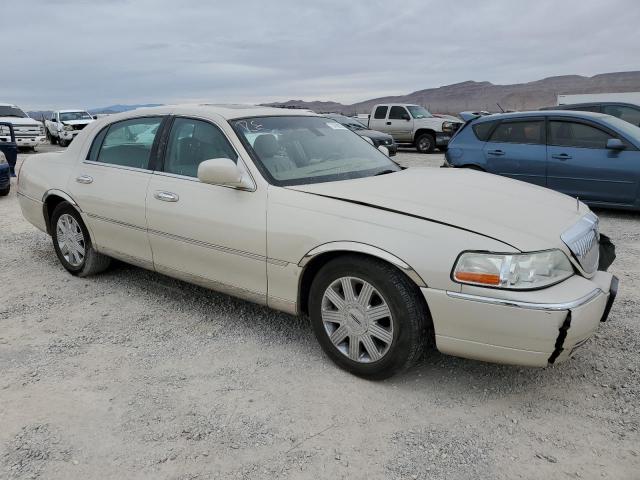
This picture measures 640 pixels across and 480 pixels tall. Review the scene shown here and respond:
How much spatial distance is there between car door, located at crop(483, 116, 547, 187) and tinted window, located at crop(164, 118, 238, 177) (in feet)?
17.1

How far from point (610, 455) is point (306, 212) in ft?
6.38

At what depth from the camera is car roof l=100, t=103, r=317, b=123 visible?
13.0ft

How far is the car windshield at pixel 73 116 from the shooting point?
2589 centimetres

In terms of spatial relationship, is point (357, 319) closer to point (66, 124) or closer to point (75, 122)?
point (66, 124)

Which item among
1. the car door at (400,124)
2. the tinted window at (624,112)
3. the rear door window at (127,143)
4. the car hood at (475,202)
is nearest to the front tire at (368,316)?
the car hood at (475,202)

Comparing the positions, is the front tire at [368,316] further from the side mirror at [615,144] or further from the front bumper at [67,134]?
the front bumper at [67,134]

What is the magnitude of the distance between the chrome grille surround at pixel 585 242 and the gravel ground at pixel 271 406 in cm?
67

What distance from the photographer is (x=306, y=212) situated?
3.24m

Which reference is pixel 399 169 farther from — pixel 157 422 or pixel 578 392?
pixel 157 422

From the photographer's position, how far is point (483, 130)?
8.28 metres

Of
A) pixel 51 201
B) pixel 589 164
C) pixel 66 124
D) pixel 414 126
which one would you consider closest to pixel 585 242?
pixel 51 201

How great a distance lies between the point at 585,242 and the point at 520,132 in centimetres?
523

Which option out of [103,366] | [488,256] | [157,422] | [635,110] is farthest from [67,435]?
[635,110]

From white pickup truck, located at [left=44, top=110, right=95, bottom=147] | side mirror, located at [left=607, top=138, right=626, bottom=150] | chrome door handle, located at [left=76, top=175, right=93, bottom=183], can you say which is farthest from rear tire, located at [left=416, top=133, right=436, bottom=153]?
chrome door handle, located at [left=76, top=175, right=93, bottom=183]
